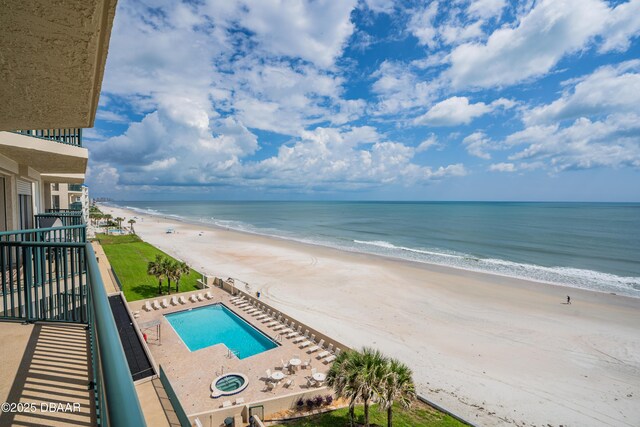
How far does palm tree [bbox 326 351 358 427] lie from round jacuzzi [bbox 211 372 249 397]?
5.47m

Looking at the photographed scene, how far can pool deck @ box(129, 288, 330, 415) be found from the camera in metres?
14.2

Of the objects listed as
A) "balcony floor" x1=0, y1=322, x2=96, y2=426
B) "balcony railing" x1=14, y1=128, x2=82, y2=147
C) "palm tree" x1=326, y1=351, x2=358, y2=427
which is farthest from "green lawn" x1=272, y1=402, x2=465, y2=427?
"balcony railing" x1=14, y1=128, x2=82, y2=147

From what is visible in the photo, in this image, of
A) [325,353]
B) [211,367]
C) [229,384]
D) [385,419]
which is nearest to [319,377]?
[325,353]

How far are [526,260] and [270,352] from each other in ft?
141

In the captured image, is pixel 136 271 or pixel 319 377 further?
pixel 136 271

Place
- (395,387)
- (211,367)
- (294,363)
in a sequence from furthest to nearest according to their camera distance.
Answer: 1. (211,367)
2. (294,363)
3. (395,387)

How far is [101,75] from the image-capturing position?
394 centimetres

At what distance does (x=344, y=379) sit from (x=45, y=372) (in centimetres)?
931

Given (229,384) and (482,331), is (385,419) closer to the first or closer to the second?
(229,384)

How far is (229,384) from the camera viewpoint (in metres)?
15.3

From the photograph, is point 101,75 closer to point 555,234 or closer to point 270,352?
point 270,352

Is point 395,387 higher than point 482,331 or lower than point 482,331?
higher

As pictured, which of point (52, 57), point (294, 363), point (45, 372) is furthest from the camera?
point (294, 363)

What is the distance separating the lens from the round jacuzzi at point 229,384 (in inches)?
567
